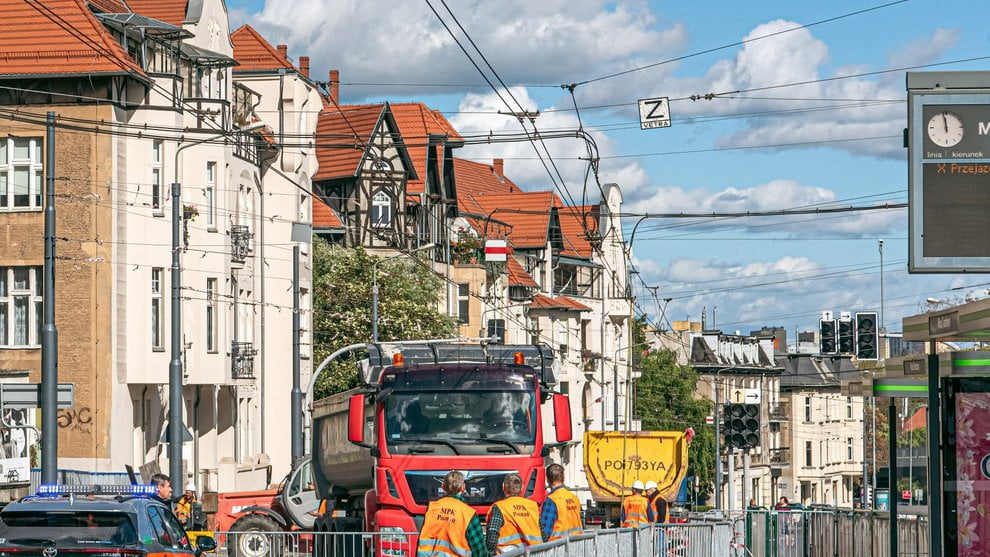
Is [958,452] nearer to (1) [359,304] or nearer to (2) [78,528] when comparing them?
(2) [78,528]

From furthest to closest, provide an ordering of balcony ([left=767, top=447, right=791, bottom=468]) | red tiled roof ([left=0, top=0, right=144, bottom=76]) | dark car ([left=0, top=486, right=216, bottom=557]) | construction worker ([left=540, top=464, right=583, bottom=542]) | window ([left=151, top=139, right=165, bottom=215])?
balcony ([left=767, top=447, right=791, bottom=468]) → window ([left=151, top=139, right=165, bottom=215]) → red tiled roof ([left=0, top=0, right=144, bottom=76]) → construction worker ([left=540, top=464, right=583, bottom=542]) → dark car ([left=0, top=486, right=216, bottom=557])

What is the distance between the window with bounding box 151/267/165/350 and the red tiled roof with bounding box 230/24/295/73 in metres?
16.1

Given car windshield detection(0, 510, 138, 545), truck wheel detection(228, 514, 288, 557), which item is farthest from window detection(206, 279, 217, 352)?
car windshield detection(0, 510, 138, 545)

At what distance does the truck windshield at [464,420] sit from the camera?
75.5 ft

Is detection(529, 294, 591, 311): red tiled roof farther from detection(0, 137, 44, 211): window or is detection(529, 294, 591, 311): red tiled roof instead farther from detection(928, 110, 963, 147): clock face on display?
detection(928, 110, 963, 147): clock face on display

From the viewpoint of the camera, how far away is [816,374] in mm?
130750

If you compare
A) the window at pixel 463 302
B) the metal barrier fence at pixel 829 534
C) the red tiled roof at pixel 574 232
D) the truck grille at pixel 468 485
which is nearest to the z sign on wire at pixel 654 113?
the metal barrier fence at pixel 829 534

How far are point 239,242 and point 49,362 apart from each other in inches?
878

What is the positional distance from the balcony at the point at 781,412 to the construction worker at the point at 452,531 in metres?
111

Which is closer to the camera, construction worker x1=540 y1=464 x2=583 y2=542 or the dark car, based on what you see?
the dark car

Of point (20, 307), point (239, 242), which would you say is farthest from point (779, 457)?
point (20, 307)

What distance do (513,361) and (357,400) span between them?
2.83 m

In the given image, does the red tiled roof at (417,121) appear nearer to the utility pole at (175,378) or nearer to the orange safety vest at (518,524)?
the utility pole at (175,378)

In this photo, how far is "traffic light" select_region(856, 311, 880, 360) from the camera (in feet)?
140
